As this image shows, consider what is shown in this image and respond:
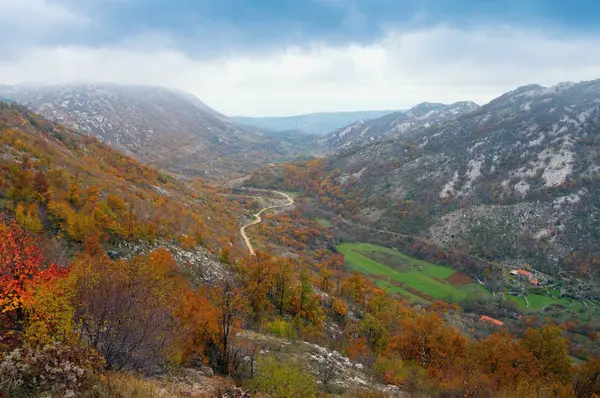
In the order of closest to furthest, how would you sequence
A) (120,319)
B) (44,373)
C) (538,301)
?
(44,373)
(120,319)
(538,301)

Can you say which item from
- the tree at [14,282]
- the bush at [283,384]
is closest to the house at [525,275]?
the bush at [283,384]

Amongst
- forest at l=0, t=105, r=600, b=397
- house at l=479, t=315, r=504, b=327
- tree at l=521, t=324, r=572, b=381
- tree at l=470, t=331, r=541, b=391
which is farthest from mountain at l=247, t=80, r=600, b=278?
tree at l=470, t=331, r=541, b=391

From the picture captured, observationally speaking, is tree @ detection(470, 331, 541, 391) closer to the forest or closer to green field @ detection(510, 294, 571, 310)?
the forest

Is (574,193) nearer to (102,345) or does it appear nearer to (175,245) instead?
(175,245)

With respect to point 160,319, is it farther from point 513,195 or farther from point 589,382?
point 513,195

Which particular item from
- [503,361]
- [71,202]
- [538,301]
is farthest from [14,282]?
[538,301]
